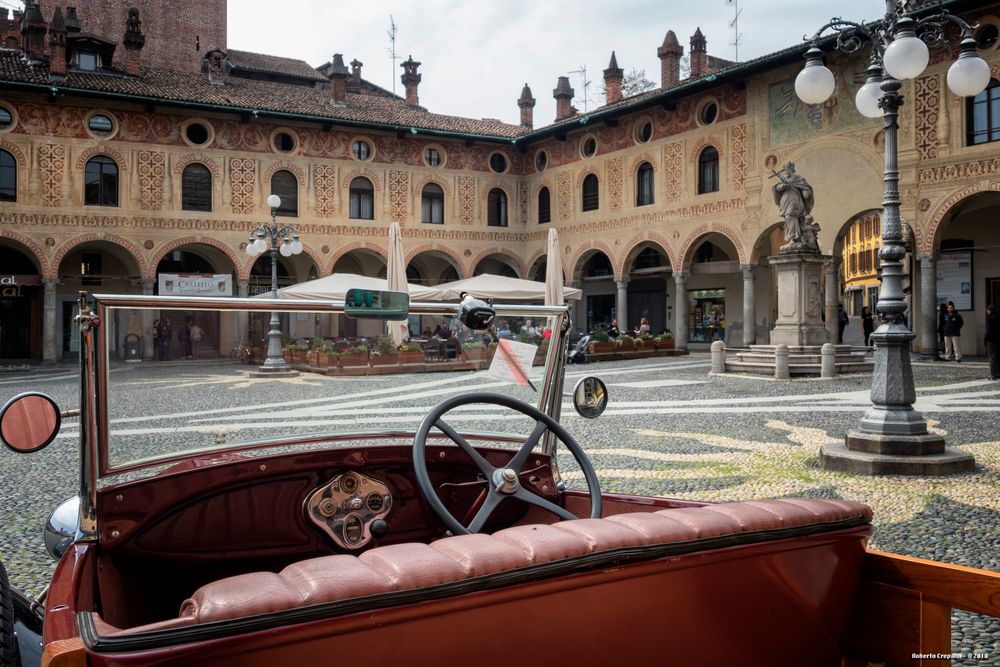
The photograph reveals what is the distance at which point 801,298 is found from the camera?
49.5 ft

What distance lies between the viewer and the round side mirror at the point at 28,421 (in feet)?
6.38

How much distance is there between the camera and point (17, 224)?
74.9ft

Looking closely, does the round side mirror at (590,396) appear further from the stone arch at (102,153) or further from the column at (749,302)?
the stone arch at (102,153)

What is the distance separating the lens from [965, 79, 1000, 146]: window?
17453 millimetres

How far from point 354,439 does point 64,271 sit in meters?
27.1

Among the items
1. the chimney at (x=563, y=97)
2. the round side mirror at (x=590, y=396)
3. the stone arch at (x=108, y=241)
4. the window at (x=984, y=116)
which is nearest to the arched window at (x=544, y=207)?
the chimney at (x=563, y=97)

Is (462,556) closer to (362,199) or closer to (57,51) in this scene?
(362,199)

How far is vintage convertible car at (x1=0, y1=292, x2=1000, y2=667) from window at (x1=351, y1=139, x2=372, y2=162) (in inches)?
990

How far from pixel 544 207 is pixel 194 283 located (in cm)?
1230

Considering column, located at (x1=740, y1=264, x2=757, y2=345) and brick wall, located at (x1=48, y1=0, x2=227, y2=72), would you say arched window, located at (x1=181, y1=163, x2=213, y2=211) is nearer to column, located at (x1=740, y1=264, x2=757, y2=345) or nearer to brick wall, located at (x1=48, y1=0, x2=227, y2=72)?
brick wall, located at (x1=48, y1=0, x2=227, y2=72)

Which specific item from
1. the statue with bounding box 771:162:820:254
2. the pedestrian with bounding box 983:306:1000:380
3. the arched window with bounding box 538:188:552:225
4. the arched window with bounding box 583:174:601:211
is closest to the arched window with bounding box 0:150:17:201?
the arched window with bounding box 538:188:552:225

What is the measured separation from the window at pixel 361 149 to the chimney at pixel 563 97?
Answer: 7.11 meters

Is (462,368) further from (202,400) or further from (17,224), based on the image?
(17,224)

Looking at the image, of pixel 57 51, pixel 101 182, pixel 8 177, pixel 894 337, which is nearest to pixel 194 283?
pixel 101 182
